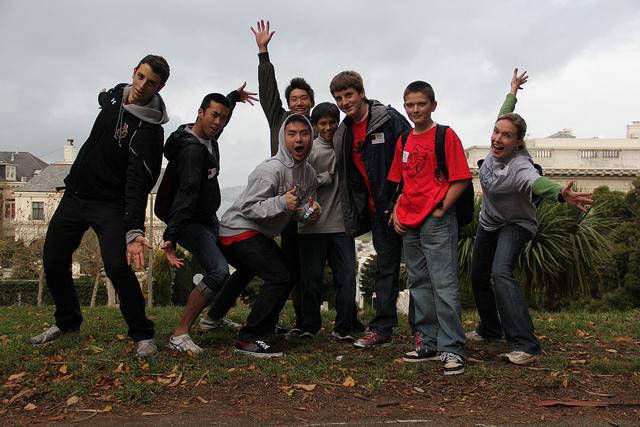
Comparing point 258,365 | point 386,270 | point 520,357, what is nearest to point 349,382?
point 258,365

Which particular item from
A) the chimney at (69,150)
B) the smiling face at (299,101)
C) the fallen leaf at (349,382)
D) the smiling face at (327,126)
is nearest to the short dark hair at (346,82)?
the smiling face at (327,126)

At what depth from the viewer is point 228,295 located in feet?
19.1

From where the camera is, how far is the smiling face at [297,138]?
201 inches

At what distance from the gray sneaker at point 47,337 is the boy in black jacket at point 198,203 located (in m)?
1.17

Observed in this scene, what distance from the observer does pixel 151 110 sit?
5.04 m

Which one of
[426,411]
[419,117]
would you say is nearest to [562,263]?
[419,117]

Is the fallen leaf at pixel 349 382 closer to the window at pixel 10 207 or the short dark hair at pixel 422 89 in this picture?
the short dark hair at pixel 422 89

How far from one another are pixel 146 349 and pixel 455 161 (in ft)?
9.19

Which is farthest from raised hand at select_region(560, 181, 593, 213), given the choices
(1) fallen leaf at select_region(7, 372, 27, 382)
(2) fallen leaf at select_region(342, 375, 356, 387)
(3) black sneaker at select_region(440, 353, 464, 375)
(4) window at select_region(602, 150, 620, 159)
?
(4) window at select_region(602, 150, 620, 159)

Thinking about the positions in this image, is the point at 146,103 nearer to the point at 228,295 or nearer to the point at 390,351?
the point at 228,295

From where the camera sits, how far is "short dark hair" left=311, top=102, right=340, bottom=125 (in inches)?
215

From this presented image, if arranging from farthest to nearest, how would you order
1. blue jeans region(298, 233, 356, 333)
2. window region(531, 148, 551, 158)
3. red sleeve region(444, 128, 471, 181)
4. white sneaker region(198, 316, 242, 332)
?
1. window region(531, 148, 551, 158)
2. white sneaker region(198, 316, 242, 332)
3. blue jeans region(298, 233, 356, 333)
4. red sleeve region(444, 128, 471, 181)

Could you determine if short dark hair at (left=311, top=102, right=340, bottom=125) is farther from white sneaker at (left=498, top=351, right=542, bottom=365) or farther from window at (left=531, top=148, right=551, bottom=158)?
window at (left=531, top=148, right=551, bottom=158)

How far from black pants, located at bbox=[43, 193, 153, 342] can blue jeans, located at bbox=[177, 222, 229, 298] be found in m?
0.49
